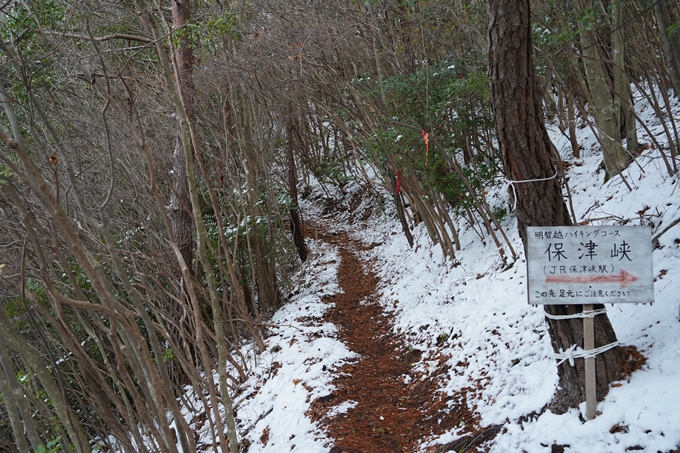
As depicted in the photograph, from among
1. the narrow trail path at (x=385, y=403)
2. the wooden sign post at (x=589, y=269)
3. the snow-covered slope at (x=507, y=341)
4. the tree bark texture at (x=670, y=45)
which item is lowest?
the narrow trail path at (x=385, y=403)

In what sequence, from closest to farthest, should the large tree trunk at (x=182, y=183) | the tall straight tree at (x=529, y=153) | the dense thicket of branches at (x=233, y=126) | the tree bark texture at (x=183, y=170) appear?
the tall straight tree at (x=529, y=153), the dense thicket of branches at (x=233, y=126), the large tree trunk at (x=182, y=183), the tree bark texture at (x=183, y=170)

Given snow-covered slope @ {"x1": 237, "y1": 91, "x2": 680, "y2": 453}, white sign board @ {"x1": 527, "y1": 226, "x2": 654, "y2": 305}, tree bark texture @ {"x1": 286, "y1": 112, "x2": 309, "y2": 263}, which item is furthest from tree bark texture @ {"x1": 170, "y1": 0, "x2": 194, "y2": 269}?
white sign board @ {"x1": 527, "y1": 226, "x2": 654, "y2": 305}

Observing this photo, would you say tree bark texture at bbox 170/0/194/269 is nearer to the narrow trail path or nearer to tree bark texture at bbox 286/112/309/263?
the narrow trail path

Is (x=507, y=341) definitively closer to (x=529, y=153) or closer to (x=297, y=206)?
(x=529, y=153)

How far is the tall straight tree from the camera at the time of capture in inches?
129

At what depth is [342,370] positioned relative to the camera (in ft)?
20.1

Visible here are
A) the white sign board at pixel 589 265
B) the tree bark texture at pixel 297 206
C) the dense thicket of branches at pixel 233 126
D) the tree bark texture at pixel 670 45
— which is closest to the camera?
the white sign board at pixel 589 265

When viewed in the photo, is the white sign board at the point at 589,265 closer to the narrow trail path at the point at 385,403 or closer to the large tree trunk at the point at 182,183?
the narrow trail path at the point at 385,403

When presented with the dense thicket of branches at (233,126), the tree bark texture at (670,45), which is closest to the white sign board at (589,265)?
the tree bark texture at (670,45)

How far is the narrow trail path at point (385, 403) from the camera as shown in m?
4.39

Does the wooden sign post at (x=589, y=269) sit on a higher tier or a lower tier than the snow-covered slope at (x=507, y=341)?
higher

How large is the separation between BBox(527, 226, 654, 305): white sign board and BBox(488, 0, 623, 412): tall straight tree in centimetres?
24

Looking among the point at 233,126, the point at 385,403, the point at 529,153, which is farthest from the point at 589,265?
the point at 233,126

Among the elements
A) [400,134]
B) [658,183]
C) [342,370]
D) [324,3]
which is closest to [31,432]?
[342,370]
